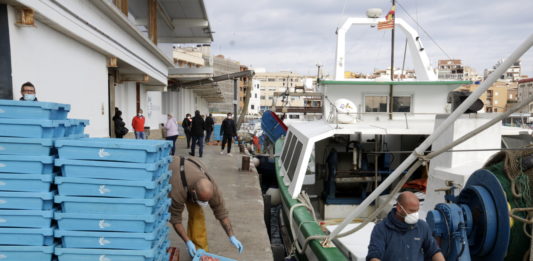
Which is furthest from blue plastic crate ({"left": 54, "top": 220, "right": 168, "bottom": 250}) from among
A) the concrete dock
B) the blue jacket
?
the blue jacket

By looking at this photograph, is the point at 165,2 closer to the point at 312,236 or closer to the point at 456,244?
the point at 312,236

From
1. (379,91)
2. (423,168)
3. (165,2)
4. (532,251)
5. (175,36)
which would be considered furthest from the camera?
(175,36)

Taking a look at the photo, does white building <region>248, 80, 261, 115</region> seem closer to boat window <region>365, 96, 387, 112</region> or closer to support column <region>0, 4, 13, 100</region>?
boat window <region>365, 96, 387, 112</region>

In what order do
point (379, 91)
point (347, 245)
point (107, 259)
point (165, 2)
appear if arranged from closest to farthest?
point (107, 259)
point (347, 245)
point (379, 91)
point (165, 2)

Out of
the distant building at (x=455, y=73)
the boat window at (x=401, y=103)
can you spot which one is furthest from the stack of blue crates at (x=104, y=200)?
the distant building at (x=455, y=73)

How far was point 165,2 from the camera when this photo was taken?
48.6 ft

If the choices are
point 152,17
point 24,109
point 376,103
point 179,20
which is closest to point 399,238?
point 24,109

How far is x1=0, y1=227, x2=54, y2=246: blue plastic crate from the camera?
128 inches

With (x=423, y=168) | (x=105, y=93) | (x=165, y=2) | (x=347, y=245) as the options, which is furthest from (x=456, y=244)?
(x=165, y=2)

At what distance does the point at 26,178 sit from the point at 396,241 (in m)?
2.97

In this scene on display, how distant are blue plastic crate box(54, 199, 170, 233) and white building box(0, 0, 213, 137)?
2.55 metres

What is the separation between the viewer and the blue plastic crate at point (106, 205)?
Answer: 10.8 ft

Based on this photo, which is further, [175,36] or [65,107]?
[175,36]

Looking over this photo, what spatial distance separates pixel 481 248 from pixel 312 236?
1889 millimetres
